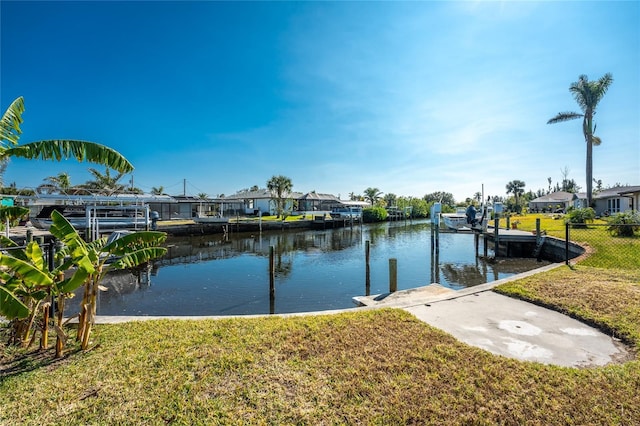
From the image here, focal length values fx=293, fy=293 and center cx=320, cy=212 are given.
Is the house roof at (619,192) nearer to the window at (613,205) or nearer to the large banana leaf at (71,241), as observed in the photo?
the window at (613,205)

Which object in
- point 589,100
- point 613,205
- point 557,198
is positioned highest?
point 589,100

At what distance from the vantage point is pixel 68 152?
5438 mm

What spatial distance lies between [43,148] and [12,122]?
2.82ft

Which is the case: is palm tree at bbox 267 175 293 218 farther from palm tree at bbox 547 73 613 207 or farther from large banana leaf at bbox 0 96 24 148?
large banana leaf at bbox 0 96 24 148

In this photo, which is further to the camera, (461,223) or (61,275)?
(461,223)

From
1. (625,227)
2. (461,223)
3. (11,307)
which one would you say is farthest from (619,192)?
(11,307)

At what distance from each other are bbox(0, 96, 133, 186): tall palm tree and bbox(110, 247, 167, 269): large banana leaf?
1976 millimetres

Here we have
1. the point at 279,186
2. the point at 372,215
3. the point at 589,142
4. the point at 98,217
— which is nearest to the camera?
the point at 98,217

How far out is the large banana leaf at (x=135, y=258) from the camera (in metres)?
5.13

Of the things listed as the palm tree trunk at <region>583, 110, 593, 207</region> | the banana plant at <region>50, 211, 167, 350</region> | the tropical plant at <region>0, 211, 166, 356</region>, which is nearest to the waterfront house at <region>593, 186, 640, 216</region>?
the palm tree trunk at <region>583, 110, 593, 207</region>

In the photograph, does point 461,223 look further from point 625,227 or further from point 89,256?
point 89,256

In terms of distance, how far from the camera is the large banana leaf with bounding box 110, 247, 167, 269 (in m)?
5.13

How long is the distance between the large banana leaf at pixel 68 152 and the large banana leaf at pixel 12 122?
0.88 ft

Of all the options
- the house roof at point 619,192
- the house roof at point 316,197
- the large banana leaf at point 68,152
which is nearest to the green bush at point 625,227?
the house roof at point 619,192
